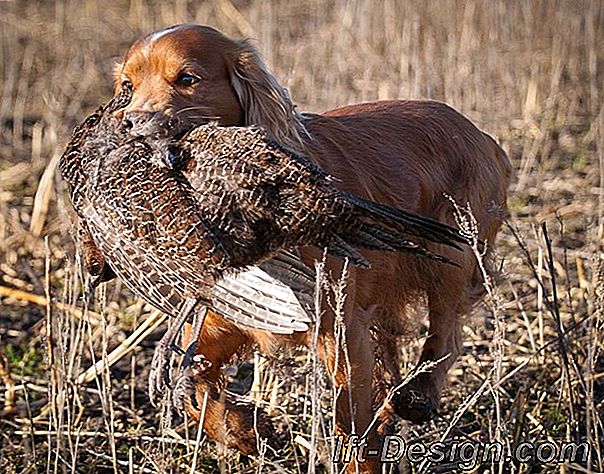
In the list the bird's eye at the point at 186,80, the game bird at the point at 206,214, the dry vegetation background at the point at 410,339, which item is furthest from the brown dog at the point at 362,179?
the game bird at the point at 206,214

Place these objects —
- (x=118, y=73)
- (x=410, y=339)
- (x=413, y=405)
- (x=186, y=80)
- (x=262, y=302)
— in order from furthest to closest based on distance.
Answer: (x=410, y=339) → (x=413, y=405) → (x=118, y=73) → (x=186, y=80) → (x=262, y=302)

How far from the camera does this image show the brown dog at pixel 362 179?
3.16 meters

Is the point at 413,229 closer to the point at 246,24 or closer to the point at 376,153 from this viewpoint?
the point at 376,153

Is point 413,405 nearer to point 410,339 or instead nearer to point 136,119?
point 410,339

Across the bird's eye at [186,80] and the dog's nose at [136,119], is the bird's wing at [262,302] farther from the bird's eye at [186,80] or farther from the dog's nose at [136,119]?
the bird's eye at [186,80]

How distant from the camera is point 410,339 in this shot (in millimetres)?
3957

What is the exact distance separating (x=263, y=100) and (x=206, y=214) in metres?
0.85

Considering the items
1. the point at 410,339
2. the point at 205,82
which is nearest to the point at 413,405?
the point at 410,339

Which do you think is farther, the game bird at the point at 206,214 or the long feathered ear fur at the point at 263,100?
the long feathered ear fur at the point at 263,100

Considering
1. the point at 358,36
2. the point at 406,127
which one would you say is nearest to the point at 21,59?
the point at 358,36

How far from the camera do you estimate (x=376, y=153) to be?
3566mm

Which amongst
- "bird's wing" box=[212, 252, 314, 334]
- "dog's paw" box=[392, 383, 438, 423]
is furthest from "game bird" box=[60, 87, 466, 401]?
"dog's paw" box=[392, 383, 438, 423]

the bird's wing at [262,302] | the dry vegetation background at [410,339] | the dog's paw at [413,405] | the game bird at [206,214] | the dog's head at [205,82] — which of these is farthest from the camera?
the dog's paw at [413,405]

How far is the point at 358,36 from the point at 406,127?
4.09 m
